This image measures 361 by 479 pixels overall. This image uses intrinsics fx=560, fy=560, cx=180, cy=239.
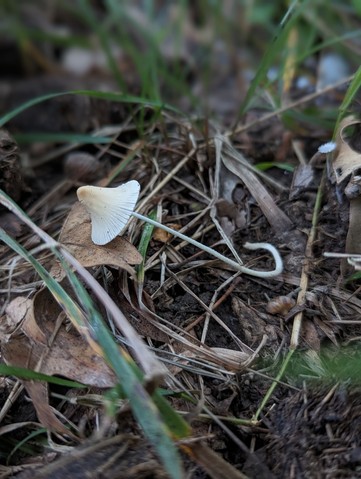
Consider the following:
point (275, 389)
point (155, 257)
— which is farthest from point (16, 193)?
point (275, 389)

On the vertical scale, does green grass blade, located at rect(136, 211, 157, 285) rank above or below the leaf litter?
above

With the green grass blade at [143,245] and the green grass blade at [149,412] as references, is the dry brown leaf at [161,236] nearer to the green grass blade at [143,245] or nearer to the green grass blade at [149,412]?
the green grass blade at [143,245]

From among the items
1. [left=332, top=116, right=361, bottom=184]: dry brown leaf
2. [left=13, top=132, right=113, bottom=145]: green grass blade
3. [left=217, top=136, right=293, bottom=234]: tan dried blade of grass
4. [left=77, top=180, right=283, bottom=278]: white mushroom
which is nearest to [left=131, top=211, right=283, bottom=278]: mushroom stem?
[left=77, top=180, right=283, bottom=278]: white mushroom

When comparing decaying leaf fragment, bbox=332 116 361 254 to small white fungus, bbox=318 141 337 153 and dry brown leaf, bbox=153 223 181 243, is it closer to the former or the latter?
small white fungus, bbox=318 141 337 153

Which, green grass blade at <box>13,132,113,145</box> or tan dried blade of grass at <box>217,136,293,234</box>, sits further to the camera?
green grass blade at <box>13,132,113,145</box>

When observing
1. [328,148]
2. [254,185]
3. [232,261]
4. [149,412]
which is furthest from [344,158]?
[149,412]

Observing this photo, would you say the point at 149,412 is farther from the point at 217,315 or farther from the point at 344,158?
the point at 344,158

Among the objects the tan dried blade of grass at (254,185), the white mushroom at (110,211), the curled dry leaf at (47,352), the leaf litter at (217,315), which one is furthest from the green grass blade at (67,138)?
the curled dry leaf at (47,352)
